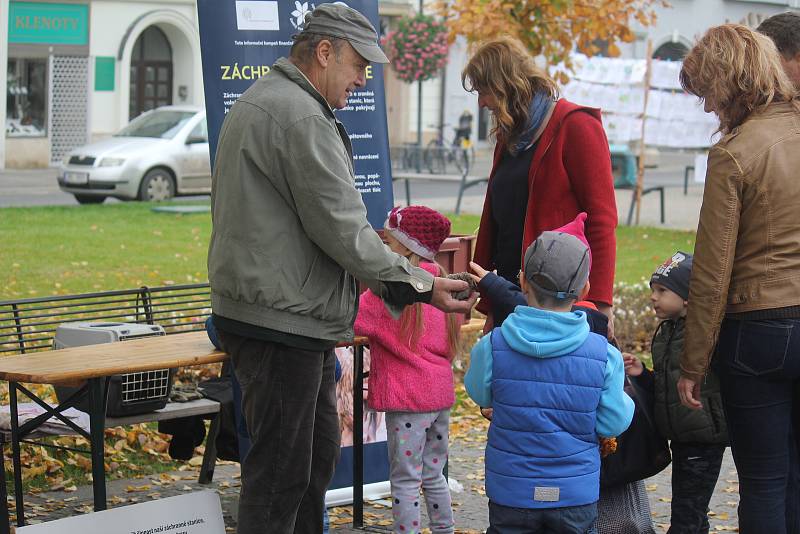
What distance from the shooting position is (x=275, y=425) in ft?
12.7

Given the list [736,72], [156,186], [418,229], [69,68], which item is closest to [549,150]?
[418,229]

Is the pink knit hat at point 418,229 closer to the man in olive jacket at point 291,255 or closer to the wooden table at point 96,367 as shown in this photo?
the man in olive jacket at point 291,255

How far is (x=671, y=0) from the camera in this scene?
4303cm

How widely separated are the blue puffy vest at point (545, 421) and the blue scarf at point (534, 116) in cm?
98

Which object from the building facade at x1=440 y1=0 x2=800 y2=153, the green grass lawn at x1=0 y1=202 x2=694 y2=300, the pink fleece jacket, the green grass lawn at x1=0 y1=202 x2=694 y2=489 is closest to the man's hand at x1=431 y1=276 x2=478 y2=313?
the pink fleece jacket

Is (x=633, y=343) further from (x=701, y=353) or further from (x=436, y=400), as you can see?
(x=701, y=353)

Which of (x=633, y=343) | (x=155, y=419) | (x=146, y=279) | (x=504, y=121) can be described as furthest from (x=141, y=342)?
(x=146, y=279)

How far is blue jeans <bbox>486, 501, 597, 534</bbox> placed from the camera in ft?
12.5

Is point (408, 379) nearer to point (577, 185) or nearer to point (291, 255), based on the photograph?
point (577, 185)

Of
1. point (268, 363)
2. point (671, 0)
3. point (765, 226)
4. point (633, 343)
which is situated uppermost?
point (671, 0)

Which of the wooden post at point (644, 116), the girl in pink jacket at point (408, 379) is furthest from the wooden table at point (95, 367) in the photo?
the wooden post at point (644, 116)

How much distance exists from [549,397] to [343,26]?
1276 mm

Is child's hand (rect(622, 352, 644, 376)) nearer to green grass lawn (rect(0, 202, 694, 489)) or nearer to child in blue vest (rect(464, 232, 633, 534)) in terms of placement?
child in blue vest (rect(464, 232, 633, 534))

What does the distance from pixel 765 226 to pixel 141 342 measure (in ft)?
7.93
